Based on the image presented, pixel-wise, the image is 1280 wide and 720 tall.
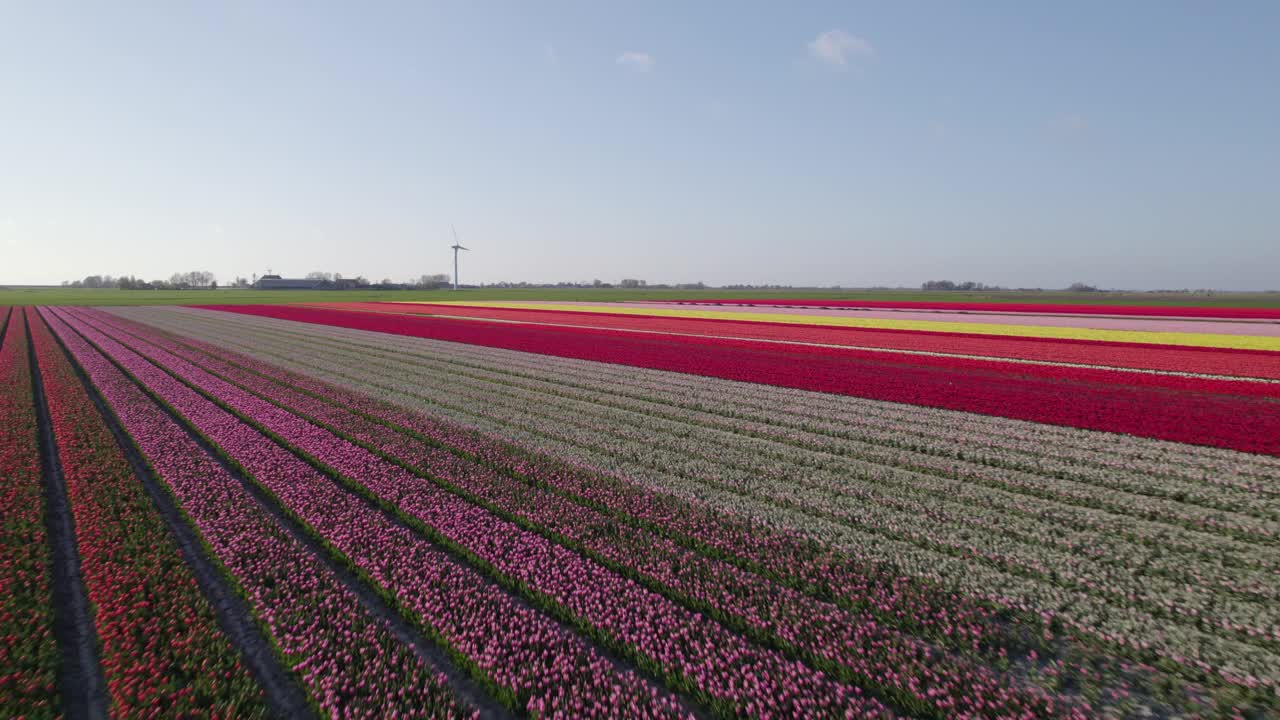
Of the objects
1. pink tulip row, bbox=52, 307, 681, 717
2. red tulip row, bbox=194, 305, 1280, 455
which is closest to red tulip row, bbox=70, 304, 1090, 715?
pink tulip row, bbox=52, 307, 681, 717

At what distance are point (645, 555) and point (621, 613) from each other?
117 centimetres

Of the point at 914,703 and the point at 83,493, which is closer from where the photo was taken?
the point at 914,703

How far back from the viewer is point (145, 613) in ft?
17.8

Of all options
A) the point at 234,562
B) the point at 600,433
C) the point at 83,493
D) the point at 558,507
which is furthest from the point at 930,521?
the point at 83,493

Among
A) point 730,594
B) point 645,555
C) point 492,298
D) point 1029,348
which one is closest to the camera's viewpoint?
point 730,594

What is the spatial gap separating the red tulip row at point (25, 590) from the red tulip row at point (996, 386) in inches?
613

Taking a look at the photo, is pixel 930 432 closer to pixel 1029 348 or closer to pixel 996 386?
pixel 996 386

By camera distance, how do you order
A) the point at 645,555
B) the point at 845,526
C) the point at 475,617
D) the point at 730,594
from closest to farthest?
the point at 475,617, the point at 730,594, the point at 645,555, the point at 845,526

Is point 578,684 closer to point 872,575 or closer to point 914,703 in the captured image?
point 914,703

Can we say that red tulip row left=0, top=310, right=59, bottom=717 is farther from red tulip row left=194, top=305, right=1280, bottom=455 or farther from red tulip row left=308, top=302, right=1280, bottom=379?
red tulip row left=308, top=302, right=1280, bottom=379

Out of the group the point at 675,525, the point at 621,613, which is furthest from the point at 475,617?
the point at 675,525

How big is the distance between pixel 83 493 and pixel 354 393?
7821 millimetres

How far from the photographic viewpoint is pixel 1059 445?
1063cm

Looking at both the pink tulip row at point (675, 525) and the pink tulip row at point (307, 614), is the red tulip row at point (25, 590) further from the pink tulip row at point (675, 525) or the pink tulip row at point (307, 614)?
the pink tulip row at point (675, 525)
